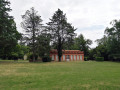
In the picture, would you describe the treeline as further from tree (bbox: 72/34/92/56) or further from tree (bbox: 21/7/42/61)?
tree (bbox: 72/34/92/56)

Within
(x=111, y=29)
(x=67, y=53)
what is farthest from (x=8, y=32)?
(x=111, y=29)

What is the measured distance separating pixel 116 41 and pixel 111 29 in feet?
13.3

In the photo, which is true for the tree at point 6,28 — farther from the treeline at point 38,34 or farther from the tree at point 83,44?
the tree at point 83,44

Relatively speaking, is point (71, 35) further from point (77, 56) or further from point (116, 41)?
point (116, 41)

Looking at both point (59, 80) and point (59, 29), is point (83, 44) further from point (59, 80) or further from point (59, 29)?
point (59, 80)

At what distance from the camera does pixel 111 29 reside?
36.1 meters

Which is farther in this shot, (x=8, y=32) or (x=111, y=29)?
(x=111, y=29)

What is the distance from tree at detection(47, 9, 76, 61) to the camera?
35.2 meters

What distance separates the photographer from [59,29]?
35.5 m

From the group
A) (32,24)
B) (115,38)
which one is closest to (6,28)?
(32,24)

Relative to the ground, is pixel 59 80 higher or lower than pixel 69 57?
lower

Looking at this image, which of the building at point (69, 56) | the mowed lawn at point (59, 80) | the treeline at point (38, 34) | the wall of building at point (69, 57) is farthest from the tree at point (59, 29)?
the mowed lawn at point (59, 80)

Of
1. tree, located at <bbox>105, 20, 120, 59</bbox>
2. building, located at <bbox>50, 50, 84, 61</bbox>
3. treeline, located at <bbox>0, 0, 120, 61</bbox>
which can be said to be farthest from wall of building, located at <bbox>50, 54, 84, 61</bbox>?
tree, located at <bbox>105, 20, 120, 59</bbox>

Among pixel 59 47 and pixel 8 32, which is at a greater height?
pixel 8 32
